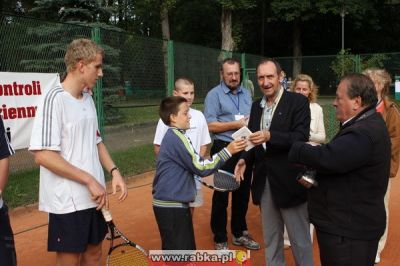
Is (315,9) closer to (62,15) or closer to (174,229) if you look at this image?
(62,15)

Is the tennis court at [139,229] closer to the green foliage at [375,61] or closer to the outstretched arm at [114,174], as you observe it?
the outstretched arm at [114,174]

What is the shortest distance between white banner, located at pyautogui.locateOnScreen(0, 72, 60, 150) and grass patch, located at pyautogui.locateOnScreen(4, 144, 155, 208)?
76 centimetres

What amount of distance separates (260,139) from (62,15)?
12.7 meters

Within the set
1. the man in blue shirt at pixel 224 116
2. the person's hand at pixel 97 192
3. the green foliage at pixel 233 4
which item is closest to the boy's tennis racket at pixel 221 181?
the man in blue shirt at pixel 224 116

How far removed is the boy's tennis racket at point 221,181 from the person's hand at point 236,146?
614 mm

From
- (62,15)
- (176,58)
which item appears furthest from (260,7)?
(176,58)

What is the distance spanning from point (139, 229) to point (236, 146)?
3.08 metres

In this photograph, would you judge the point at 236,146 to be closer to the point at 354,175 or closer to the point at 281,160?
the point at 281,160

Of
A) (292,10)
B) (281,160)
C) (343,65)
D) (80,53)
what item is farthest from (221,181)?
(292,10)

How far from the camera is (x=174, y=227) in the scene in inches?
131

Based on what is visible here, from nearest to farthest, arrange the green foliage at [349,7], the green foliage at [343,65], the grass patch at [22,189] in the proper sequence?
the grass patch at [22,189] → the green foliage at [343,65] → the green foliage at [349,7]

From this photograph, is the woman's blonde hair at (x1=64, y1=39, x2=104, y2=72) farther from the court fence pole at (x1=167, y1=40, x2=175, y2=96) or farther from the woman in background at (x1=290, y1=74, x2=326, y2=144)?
the court fence pole at (x1=167, y1=40, x2=175, y2=96)

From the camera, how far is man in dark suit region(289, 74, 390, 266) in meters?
2.72

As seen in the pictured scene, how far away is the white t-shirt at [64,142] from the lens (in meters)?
2.80
